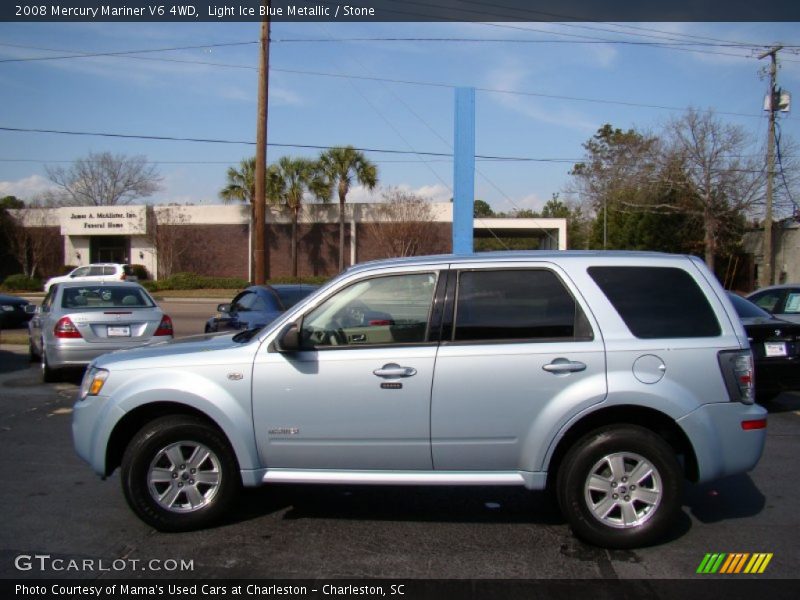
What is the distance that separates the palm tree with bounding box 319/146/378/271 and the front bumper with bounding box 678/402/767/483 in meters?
33.2

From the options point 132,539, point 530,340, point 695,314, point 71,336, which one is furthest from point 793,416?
point 71,336

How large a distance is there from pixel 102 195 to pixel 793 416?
53964 millimetres

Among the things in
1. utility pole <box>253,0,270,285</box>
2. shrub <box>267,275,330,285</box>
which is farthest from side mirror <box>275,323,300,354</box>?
shrub <box>267,275,330,285</box>

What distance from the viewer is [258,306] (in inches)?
408

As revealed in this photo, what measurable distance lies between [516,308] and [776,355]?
5062 mm

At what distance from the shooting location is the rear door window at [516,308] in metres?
4.44

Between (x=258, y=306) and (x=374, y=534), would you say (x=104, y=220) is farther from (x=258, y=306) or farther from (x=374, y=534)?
(x=374, y=534)

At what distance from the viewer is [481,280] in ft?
15.0

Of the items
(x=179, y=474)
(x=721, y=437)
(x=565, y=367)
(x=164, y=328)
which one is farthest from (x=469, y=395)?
(x=164, y=328)

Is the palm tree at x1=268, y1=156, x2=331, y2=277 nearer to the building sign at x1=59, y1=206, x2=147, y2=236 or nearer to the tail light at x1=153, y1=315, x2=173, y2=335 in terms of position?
the building sign at x1=59, y1=206, x2=147, y2=236

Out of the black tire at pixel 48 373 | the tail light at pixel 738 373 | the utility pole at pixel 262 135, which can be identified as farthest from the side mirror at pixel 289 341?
the utility pole at pixel 262 135

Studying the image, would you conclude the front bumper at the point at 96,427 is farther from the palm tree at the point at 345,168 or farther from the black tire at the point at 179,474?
the palm tree at the point at 345,168

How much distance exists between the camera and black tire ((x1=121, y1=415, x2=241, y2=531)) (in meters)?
4.50
